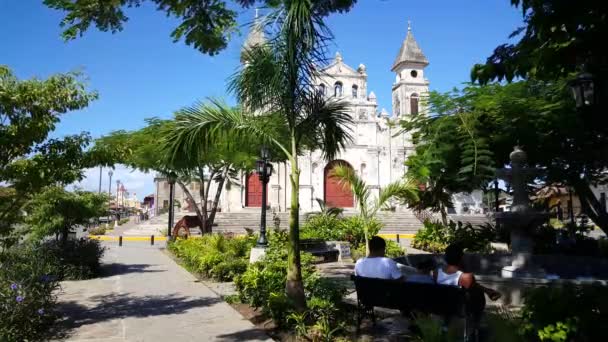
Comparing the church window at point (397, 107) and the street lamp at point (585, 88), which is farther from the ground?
the church window at point (397, 107)

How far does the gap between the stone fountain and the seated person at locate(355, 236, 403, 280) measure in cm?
383

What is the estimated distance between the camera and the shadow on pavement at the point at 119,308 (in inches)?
281

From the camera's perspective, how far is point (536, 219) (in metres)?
8.76

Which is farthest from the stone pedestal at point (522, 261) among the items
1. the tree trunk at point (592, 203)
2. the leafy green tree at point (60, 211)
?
the leafy green tree at point (60, 211)

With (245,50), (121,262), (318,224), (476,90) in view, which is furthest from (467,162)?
(121,262)

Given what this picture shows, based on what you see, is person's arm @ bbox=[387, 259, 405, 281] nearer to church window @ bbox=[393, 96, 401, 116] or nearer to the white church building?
the white church building

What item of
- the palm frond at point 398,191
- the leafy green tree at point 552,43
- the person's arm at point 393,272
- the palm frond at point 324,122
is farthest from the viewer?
the palm frond at point 398,191

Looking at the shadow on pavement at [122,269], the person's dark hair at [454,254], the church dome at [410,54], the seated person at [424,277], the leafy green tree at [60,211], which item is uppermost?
the church dome at [410,54]

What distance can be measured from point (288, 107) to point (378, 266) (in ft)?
8.73

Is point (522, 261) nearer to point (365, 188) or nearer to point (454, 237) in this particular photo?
point (365, 188)

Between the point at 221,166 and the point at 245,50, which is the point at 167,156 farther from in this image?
the point at 221,166

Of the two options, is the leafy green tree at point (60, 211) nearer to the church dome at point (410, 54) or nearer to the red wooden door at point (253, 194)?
the red wooden door at point (253, 194)

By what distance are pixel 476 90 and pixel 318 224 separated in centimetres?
838

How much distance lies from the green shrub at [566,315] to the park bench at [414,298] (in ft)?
2.49
